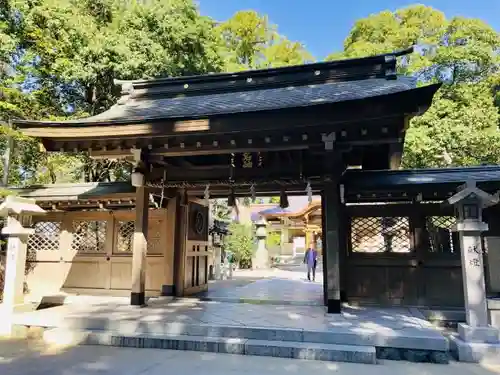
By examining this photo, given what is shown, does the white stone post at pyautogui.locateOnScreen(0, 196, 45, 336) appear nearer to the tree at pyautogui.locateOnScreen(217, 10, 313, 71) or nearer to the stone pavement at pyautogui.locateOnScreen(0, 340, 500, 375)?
the stone pavement at pyautogui.locateOnScreen(0, 340, 500, 375)

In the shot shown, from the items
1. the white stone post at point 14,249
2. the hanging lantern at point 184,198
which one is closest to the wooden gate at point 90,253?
the hanging lantern at point 184,198

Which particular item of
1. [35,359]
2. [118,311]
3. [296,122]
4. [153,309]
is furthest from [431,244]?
[35,359]

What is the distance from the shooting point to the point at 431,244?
6.55m

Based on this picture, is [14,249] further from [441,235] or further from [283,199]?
[441,235]

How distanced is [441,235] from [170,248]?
17.5ft

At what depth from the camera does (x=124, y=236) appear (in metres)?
8.02

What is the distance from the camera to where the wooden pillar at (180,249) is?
24.9ft

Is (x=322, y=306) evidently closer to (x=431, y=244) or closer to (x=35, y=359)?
(x=431, y=244)

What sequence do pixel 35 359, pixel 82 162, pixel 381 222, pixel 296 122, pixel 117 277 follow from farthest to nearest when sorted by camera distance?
pixel 82 162 → pixel 117 277 → pixel 381 222 → pixel 296 122 → pixel 35 359

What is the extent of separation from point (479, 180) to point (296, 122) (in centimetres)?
336

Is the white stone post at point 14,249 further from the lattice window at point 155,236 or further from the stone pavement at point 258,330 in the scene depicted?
the lattice window at point 155,236

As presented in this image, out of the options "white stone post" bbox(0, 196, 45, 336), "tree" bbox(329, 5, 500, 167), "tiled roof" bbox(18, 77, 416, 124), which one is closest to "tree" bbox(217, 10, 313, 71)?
"tree" bbox(329, 5, 500, 167)

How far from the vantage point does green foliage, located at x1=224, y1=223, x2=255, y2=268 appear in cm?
1814

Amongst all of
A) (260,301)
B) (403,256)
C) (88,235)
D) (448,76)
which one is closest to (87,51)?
(88,235)
